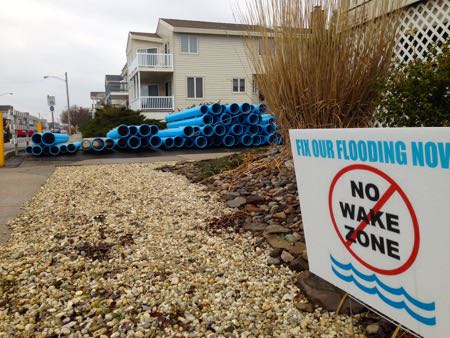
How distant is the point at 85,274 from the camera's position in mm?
2479

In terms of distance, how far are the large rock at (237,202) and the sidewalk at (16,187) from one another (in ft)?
7.07

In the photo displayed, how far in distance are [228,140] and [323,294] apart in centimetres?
915

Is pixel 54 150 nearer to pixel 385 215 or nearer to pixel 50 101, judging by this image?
pixel 385 215

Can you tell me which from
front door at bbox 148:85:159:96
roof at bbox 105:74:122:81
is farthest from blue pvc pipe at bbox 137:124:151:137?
roof at bbox 105:74:122:81

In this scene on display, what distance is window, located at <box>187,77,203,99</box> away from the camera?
907 inches

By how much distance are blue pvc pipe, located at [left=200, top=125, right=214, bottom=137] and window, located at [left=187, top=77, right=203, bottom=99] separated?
1290cm

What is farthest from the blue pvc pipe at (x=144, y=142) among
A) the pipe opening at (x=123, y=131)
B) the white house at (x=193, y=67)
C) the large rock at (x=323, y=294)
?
the white house at (x=193, y=67)

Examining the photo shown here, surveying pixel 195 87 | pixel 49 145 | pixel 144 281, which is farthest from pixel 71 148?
pixel 195 87

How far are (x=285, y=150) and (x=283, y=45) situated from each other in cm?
131

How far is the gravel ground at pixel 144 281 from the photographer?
1903 millimetres

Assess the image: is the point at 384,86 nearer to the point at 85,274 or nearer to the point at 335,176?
the point at 335,176

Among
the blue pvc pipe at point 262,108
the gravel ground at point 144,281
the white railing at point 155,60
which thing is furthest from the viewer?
the white railing at point 155,60

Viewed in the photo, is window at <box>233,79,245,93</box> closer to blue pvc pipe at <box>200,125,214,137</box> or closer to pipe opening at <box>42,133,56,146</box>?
blue pvc pipe at <box>200,125,214,137</box>

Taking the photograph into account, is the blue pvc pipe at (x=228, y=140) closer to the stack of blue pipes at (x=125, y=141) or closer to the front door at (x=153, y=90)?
the stack of blue pipes at (x=125, y=141)
